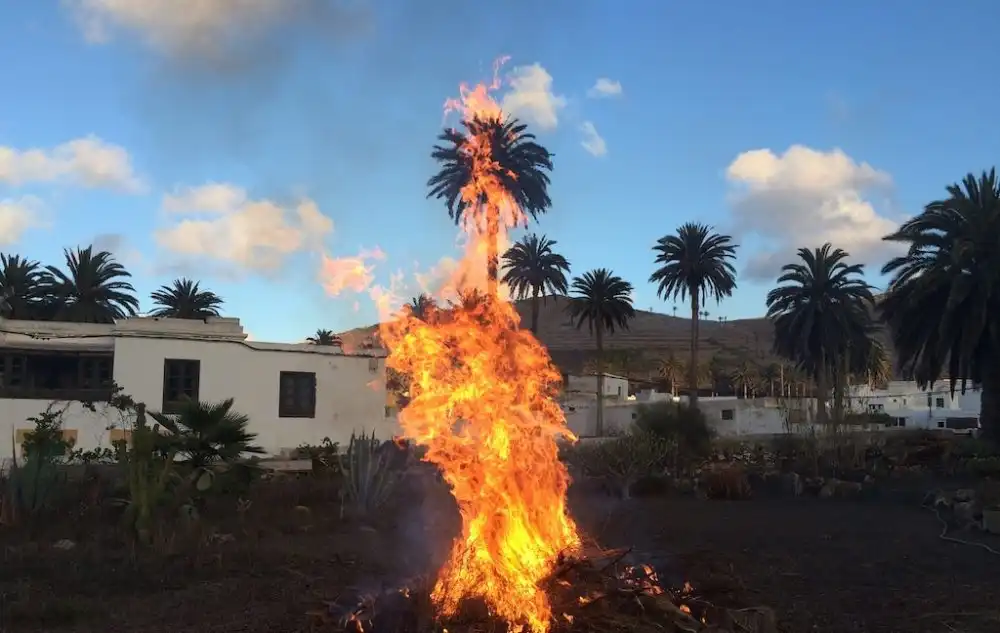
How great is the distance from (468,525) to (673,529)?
7.33m

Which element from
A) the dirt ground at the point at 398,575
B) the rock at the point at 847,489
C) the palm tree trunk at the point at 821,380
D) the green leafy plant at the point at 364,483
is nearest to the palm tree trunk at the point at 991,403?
the palm tree trunk at the point at 821,380

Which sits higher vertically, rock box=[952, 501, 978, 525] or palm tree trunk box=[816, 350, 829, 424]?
palm tree trunk box=[816, 350, 829, 424]

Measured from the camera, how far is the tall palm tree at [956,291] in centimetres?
2738

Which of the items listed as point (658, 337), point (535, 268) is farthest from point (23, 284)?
point (658, 337)

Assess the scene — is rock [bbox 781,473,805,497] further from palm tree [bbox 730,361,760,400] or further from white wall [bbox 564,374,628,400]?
palm tree [bbox 730,361,760,400]

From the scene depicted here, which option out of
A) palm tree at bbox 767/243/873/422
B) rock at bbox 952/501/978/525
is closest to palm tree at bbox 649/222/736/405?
palm tree at bbox 767/243/873/422

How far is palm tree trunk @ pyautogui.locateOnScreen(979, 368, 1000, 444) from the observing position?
93.8ft

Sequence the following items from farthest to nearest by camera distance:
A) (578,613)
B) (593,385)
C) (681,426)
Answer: (593,385) → (681,426) → (578,613)

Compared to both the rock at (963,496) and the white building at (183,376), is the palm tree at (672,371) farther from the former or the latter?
the rock at (963,496)

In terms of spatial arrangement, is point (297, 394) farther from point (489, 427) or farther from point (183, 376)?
point (489, 427)

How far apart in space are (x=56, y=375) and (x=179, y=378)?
4.15 meters

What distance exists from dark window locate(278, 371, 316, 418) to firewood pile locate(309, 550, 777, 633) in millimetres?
18858

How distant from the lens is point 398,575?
973 centimetres

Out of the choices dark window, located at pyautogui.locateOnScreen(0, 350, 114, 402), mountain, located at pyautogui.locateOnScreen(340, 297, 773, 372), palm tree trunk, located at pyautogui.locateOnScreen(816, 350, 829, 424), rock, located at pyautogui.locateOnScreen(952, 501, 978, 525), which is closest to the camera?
rock, located at pyautogui.locateOnScreen(952, 501, 978, 525)
